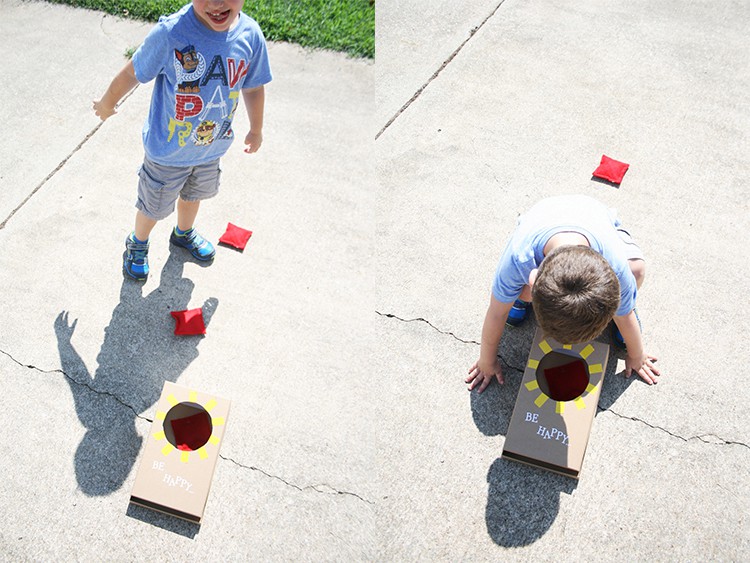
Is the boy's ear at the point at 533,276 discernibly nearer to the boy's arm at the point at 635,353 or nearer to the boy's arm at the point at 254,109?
the boy's arm at the point at 635,353

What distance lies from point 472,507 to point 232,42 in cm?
166

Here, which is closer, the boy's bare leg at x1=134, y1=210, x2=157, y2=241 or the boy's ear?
the boy's ear

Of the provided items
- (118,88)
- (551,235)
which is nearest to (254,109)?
(118,88)

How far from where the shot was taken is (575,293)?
5.85ft

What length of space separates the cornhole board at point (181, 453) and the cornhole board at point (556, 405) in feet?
3.21

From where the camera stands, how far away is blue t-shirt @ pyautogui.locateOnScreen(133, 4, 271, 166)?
6.51 feet

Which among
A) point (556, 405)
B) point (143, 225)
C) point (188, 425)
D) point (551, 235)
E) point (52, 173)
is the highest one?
point (551, 235)

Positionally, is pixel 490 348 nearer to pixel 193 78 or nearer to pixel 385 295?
pixel 385 295

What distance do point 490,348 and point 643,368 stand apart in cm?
58

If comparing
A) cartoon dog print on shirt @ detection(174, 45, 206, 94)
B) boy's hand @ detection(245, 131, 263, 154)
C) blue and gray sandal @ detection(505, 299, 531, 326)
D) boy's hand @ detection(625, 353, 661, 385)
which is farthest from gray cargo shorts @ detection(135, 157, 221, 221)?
boy's hand @ detection(625, 353, 661, 385)

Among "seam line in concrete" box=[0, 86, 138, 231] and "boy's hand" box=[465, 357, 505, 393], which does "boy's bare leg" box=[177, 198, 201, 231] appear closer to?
"seam line in concrete" box=[0, 86, 138, 231]

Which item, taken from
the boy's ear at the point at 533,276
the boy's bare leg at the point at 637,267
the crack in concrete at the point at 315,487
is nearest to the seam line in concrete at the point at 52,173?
the crack in concrete at the point at 315,487

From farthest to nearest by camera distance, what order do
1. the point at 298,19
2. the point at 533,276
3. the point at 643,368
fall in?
the point at 298,19 < the point at 643,368 < the point at 533,276

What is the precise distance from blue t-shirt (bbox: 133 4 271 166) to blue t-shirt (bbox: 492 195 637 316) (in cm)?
100
